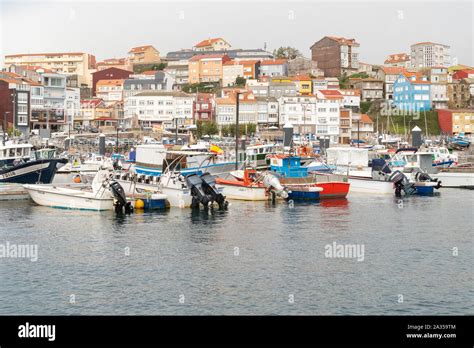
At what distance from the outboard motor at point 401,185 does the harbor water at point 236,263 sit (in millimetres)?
8069

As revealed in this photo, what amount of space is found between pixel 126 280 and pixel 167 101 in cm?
9211

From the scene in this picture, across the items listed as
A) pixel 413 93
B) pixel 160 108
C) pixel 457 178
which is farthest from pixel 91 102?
pixel 457 178

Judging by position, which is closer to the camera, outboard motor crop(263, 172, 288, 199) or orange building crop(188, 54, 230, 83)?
outboard motor crop(263, 172, 288, 199)

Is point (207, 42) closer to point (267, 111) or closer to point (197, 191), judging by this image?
point (267, 111)

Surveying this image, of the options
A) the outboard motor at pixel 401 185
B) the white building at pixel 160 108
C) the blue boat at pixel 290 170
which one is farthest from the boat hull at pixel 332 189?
the white building at pixel 160 108

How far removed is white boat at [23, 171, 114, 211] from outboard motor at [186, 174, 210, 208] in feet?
12.7

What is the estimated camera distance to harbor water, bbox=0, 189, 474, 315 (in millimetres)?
20656

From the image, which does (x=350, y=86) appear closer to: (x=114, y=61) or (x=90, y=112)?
(x=90, y=112)

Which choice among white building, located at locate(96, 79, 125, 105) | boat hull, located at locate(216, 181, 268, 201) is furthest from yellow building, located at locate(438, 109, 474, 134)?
boat hull, located at locate(216, 181, 268, 201)

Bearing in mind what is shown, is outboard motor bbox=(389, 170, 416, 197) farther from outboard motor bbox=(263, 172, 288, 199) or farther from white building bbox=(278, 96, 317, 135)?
white building bbox=(278, 96, 317, 135)

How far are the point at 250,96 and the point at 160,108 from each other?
1325cm

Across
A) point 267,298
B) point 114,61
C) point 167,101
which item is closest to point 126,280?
point 267,298
